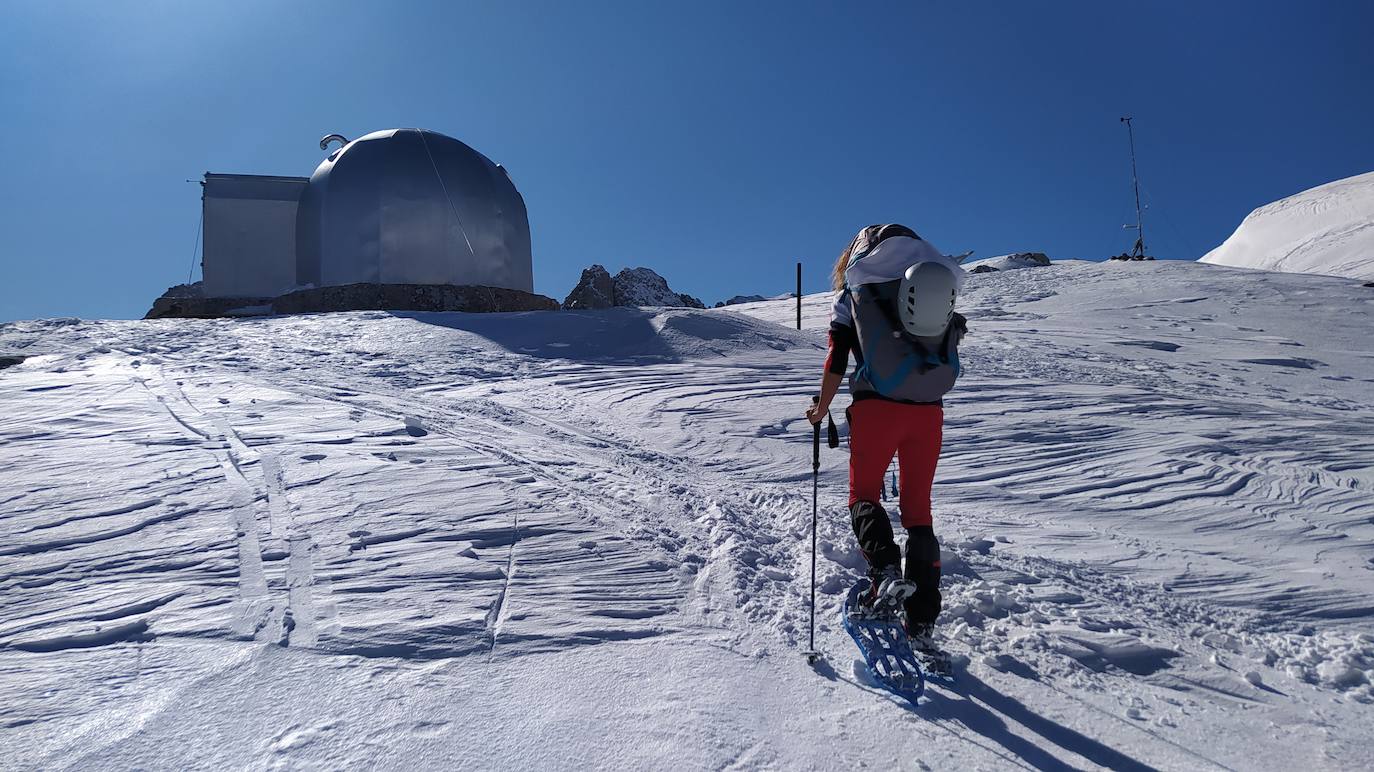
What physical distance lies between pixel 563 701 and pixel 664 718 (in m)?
0.32

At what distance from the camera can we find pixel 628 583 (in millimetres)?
3195

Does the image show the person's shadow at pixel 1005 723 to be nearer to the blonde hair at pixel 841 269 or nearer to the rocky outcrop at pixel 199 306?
the blonde hair at pixel 841 269

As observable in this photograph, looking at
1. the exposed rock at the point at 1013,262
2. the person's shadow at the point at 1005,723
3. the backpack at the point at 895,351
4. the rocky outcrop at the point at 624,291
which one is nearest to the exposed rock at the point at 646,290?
the rocky outcrop at the point at 624,291

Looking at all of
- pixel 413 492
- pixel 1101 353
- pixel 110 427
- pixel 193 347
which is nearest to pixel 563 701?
pixel 413 492

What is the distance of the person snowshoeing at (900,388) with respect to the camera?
102 inches

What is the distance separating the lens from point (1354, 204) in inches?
2212

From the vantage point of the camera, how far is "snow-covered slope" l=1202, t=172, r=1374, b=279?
45.5 m

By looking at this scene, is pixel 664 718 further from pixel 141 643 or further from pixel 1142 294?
pixel 1142 294

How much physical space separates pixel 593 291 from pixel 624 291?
15.0ft

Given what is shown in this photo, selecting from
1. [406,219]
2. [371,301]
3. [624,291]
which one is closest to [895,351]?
[371,301]

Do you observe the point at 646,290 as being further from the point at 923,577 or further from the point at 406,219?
the point at 923,577

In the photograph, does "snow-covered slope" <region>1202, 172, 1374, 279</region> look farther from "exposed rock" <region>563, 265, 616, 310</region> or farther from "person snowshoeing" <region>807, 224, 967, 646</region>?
"person snowshoeing" <region>807, 224, 967, 646</region>

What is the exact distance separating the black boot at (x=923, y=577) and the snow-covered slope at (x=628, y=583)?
0.84ft

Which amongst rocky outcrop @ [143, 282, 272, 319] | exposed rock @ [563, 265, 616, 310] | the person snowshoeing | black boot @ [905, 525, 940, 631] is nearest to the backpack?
the person snowshoeing
